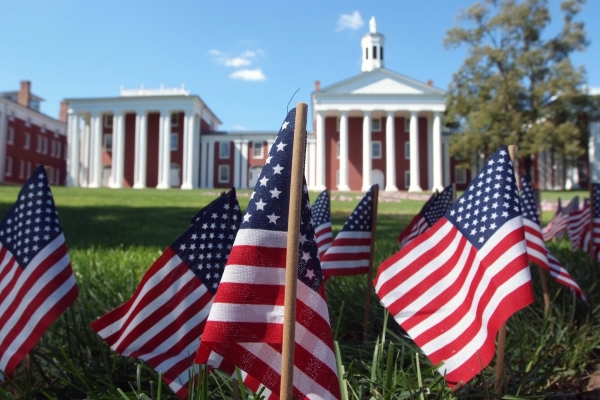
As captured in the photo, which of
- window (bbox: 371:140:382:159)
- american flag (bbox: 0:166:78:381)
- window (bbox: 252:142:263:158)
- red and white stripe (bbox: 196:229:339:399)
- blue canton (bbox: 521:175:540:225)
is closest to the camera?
red and white stripe (bbox: 196:229:339:399)

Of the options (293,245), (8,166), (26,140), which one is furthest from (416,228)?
(26,140)

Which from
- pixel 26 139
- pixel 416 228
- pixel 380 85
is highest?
pixel 380 85

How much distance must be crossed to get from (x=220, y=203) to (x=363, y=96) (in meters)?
47.2

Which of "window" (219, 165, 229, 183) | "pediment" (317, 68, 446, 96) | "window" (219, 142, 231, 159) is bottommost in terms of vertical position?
"window" (219, 165, 229, 183)

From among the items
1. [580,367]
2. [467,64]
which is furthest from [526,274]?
[467,64]

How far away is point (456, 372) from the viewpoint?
2363 millimetres

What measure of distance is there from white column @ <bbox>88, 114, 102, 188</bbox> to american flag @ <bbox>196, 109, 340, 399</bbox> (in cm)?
5223

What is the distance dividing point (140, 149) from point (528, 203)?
49.3m

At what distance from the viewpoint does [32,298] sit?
291 cm

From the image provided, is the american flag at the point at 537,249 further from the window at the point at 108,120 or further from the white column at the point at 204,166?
the window at the point at 108,120

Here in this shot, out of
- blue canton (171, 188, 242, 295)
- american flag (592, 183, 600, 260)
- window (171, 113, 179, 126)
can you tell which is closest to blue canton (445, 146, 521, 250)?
blue canton (171, 188, 242, 295)

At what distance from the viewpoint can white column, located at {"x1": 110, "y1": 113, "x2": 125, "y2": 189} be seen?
5056 cm

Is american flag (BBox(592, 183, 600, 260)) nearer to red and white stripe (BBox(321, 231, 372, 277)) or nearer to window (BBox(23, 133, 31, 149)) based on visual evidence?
red and white stripe (BBox(321, 231, 372, 277))

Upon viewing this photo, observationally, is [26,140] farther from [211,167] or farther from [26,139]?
[211,167]
